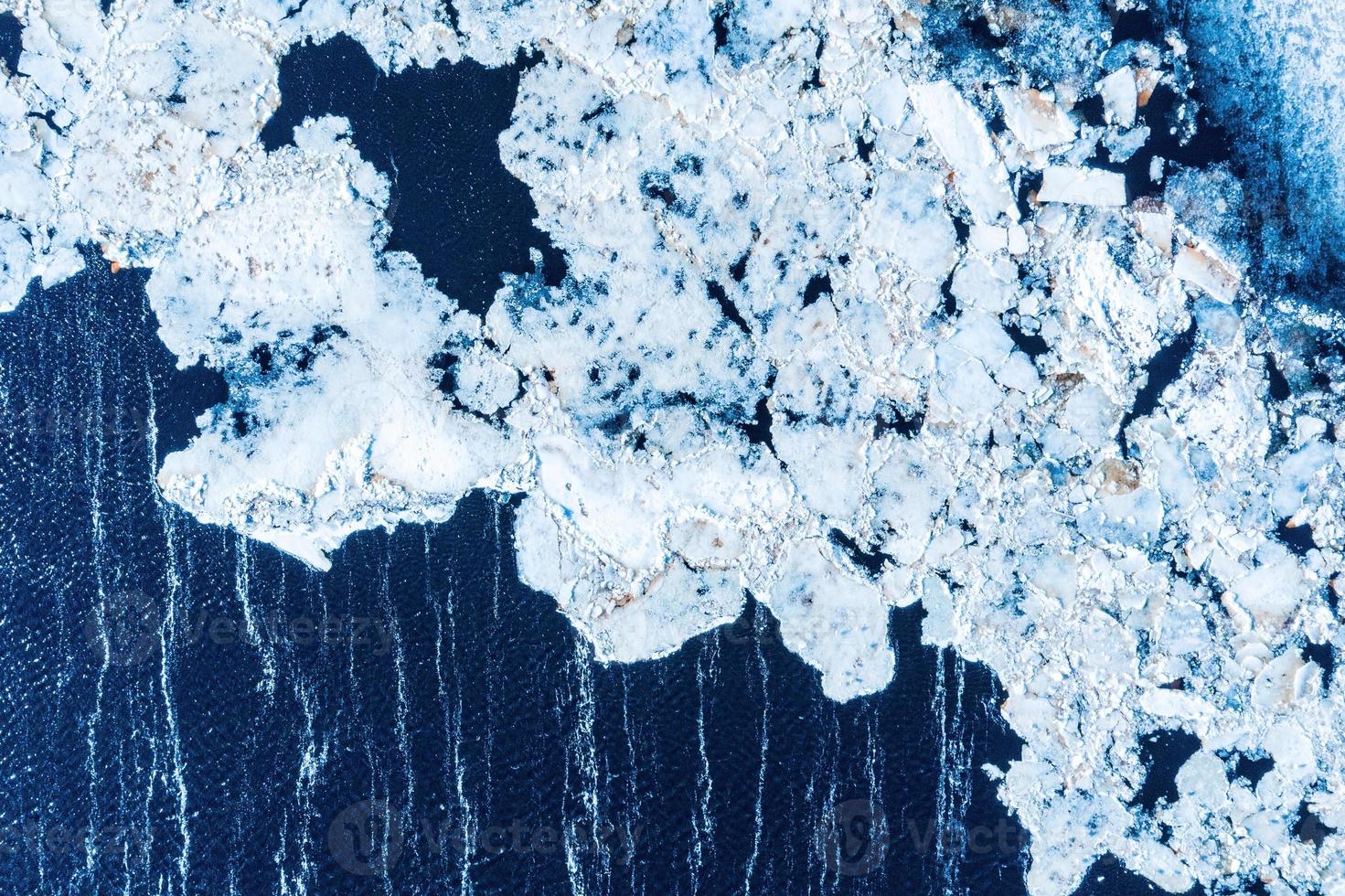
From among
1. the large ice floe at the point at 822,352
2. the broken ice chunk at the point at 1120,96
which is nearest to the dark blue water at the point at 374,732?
the large ice floe at the point at 822,352

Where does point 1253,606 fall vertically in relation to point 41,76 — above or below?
below

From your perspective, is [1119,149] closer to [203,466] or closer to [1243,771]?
[1243,771]

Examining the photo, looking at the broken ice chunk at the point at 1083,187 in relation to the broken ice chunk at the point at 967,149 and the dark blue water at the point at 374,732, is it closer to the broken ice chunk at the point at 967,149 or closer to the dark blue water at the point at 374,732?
the broken ice chunk at the point at 967,149

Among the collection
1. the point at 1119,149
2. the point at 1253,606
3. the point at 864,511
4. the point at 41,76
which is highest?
the point at 41,76

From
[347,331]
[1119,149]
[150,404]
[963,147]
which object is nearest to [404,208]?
[347,331]

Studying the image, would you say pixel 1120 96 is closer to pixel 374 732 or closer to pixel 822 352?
pixel 822 352

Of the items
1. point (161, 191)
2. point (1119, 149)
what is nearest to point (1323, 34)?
point (1119, 149)
